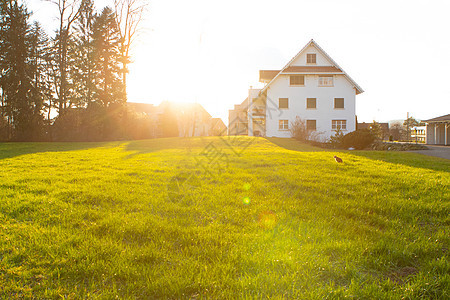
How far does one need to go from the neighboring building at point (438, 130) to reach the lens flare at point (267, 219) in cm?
3508

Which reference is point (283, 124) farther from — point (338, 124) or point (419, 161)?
point (419, 161)

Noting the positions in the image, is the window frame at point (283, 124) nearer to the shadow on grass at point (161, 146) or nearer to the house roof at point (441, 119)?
the shadow on grass at point (161, 146)

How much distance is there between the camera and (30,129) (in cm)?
2673

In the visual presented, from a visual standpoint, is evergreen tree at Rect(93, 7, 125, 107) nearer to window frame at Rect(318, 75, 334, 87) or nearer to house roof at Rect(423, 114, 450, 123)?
window frame at Rect(318, 75, 334, 87)

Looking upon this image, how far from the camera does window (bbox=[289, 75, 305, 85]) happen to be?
32.2 metres

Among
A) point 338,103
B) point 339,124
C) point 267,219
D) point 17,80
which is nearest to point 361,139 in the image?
point 339,124

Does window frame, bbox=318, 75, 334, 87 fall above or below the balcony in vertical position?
above

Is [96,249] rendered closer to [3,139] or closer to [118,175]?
[118,175]

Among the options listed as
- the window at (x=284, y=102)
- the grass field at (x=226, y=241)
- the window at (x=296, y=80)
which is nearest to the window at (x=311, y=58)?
the window at (x=296, y=80)

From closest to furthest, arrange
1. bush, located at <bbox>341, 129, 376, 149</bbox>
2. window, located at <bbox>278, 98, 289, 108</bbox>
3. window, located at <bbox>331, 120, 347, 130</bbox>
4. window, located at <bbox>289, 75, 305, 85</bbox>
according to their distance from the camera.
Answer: bush, located at <bbox>341, 129, 376, 149</bbox> → window, located at <bbox>331, 120, 347, 130</bbox> → window, located at <bbox>289, 75, 305, 85</bbox> → window, located at <bbox>278, 98, 289, 108</bbox>

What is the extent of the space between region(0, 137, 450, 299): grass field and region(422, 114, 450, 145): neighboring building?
32.7 metres

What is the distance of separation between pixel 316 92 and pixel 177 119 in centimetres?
2151

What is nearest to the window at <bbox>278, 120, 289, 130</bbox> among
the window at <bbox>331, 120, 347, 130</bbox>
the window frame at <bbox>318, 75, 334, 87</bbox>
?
the window at <bbox>331, 120, 347, 130</bbox>

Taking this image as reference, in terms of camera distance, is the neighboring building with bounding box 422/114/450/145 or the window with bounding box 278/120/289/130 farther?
the window with bounding box 278/120/289/130
